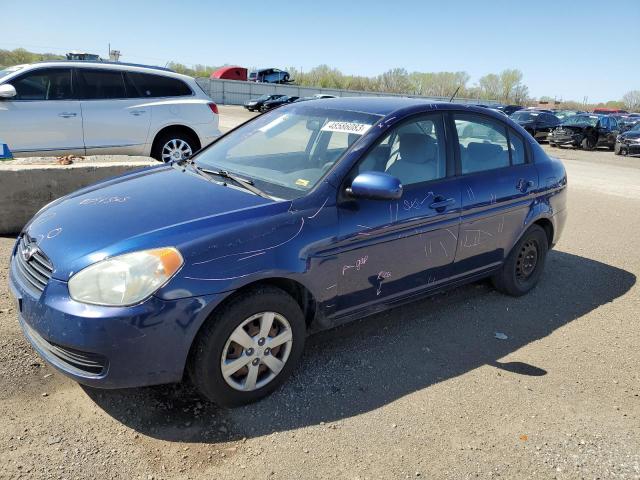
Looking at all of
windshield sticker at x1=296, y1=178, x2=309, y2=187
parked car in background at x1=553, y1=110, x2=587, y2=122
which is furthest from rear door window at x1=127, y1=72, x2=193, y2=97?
parked car in background at x1=553, y1=110, x2=587, y2=122

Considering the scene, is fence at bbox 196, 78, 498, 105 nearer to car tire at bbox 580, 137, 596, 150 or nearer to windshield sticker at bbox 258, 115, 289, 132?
car tire at bbox 580, 137, 596, 150

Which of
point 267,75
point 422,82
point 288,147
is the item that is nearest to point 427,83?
point 422,82

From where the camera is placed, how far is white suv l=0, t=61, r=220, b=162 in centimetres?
711

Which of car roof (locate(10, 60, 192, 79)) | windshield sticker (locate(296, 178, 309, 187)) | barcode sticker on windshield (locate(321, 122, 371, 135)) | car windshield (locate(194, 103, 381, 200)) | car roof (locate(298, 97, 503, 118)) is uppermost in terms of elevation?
car roof (locate(10, 60, 192, 79))

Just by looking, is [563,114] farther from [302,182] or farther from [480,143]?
[302,182]

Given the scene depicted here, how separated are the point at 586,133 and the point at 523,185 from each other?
21348mm

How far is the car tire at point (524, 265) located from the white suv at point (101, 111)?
5276 millimetres

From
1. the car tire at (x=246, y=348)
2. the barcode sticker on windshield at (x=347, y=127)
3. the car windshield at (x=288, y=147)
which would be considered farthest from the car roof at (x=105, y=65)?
the car tire at (x=246, y=348)

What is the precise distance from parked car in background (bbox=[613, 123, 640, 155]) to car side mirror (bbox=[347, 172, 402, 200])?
21.5 metres

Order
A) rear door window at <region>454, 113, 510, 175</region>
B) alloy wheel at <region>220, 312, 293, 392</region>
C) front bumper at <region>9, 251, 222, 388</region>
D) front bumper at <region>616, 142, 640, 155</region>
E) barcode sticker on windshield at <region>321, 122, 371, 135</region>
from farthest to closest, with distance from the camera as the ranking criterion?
front bumper at <region>616, 142, 640, 155</region> → rear door window at <region>454, 113, 510, 175</region> → barcode sticker on windshield at <region>321, 122, 371, 135</region> → alloy wheel at <region>220, 312, 293, 392</region> → front bumper at <region>9, 251, 222, 388</region>

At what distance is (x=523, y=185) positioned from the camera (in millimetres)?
4605

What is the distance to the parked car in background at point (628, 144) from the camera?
2083 cm

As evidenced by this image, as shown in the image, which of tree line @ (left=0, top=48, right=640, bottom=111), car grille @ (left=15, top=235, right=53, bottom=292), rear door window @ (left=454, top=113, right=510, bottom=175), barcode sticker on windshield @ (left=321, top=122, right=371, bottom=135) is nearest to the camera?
car grille @ (left=15, top=235, right=53, bottom=292)

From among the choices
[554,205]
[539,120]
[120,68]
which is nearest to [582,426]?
[554,205]
